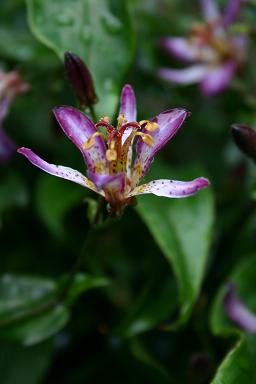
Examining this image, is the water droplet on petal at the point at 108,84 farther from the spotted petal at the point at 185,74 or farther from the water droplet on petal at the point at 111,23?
the spotted petal at the point at 185,74

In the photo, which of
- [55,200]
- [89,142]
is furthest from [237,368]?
[55,200]

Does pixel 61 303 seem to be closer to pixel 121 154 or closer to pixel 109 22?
pixel 121 154

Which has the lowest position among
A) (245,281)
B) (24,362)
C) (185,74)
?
(24,362)

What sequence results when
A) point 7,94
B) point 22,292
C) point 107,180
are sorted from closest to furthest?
1. point 107,180
2. point 22,292
3. point 7,94

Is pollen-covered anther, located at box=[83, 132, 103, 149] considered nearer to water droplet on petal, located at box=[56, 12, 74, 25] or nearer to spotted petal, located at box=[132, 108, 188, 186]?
spotted petal, located at box=[132, 108, 188, 186]

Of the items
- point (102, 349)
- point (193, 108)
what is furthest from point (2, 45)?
point (102, 349)

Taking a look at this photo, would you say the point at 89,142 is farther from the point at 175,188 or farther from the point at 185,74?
the point at 185,74

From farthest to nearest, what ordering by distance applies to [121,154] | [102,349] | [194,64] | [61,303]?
[194,64] → [102,349] → [61,303] → [121,154]
